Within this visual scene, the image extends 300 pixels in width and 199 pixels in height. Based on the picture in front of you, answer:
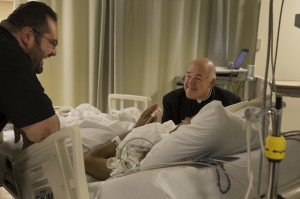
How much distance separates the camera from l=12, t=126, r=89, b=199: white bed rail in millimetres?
1091

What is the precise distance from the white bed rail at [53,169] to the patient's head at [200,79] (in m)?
1.31

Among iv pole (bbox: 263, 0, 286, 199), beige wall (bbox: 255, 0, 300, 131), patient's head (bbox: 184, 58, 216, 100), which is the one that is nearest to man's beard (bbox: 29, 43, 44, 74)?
iv pole (bbox: 263, 0, 286, 199)

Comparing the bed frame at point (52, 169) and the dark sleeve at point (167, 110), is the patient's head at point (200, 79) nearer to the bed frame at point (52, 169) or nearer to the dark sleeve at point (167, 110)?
the dark sleeve at point (167, 110)

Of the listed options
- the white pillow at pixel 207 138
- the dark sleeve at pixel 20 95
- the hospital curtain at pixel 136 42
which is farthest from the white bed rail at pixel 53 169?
the hospital curtain at pixel 136 42

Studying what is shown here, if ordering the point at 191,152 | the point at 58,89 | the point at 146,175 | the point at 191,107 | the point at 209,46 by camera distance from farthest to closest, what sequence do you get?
1. the point at 209,46
2. the point at 58,89
3. the point at 191,107
4. the point at 191,152
5. the point at 146,175

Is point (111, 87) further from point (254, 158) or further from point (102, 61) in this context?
point (254, 158)

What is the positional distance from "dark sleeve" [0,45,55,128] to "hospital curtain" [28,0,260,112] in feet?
6.15

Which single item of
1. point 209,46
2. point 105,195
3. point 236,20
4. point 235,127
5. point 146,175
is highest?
point 236,20

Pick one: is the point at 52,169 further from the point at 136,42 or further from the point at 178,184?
the point at 136,42

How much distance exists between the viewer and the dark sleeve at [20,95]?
3.89 ft

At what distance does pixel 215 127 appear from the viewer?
3.59 feet

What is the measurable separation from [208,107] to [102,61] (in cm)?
214

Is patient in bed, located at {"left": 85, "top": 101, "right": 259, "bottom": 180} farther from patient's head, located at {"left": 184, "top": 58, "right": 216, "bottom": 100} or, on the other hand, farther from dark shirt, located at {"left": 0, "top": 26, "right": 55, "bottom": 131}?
patient's head, located at {"left": 184, "top": 58, "right": 216, "bottom": 100}

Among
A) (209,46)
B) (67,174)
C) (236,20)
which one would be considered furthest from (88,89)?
(67,174)
